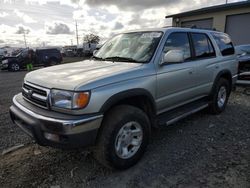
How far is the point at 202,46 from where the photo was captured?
449 centimetres

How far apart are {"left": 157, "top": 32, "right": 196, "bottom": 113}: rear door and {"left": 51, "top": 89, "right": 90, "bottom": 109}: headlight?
4.24 ft

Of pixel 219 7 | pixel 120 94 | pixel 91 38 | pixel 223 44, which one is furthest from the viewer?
pixel 91 38

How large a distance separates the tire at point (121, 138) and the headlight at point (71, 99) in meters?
0.42

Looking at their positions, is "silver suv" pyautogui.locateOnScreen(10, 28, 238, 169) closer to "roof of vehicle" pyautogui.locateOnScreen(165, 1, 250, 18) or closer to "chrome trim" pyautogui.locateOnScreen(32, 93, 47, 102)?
"chrome trim" pyautogui.locateOnScreen(32, 93, 47, 102)

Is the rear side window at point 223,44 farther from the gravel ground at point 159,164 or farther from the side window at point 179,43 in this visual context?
the gravel ground at point 159,164

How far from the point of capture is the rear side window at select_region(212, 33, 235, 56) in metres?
5.02

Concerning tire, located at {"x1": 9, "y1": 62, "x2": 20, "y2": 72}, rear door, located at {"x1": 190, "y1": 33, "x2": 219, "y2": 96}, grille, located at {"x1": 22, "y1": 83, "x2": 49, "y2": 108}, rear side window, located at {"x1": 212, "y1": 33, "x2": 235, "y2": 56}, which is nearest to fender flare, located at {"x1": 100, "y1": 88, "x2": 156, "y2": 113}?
grille, located at {"x1": 22, "y1": 83, "x2": 49, "y2": 108}

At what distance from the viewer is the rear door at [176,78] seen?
344 cm

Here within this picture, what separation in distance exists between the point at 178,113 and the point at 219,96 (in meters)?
1.93

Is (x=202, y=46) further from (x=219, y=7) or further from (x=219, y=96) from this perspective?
(x=219, y=7)

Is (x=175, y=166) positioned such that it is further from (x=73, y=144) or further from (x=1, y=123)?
(x=1, y=123)

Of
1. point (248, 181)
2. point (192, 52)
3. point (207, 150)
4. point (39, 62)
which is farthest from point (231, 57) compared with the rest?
point (39, 62)

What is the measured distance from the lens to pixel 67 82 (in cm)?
263

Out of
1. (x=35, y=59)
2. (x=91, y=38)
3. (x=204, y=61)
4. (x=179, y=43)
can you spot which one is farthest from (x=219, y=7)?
(x=91, y=38)
